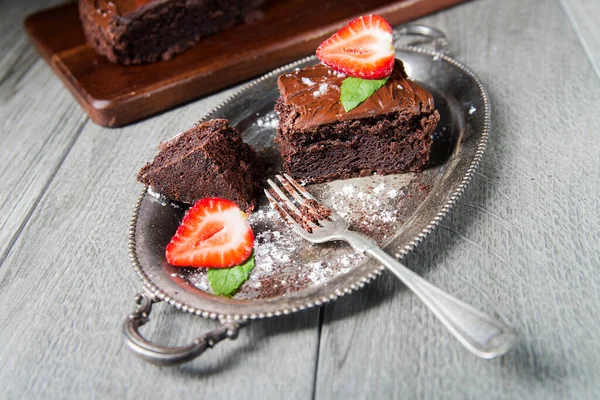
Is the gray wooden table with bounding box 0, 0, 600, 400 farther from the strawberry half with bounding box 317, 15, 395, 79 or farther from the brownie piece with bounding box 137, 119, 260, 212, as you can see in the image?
the strawberry half with bounding box 317, 15, 395, 79

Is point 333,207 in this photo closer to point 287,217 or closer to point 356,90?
point 287,217

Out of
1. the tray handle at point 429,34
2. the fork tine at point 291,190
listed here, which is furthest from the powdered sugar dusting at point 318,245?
the tray handle at point 429,34

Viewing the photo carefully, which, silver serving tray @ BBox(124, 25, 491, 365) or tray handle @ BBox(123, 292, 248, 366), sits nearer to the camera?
tray handle @ BBox(123, 292, 248, 366)

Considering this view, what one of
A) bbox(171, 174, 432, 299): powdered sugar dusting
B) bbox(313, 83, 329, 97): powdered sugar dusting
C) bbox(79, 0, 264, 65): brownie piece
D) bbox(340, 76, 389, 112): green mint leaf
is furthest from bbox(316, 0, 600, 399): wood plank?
bbox(79, 0, 264, 65): brownie piece

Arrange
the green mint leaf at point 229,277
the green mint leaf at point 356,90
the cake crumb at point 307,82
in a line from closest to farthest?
the green mint leaf at point 229,277 → the green mint leaf at point 356,90 → the cake crumb at point 307,82

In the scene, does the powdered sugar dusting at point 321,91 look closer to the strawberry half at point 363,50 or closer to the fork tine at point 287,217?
the strawberry half at point 363,50

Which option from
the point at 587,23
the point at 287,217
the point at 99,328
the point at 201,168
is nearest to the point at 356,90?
the point at 287,217

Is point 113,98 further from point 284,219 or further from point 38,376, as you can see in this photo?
point 38,376
